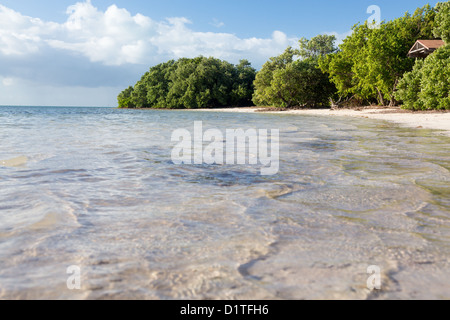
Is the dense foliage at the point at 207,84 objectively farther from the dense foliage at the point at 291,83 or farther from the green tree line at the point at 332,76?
the dense foliage at the point at 291,83

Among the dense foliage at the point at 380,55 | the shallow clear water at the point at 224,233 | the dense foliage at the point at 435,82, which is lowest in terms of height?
the shallow clear water at the point at 224,233

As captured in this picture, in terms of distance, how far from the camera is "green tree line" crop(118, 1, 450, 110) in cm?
2448

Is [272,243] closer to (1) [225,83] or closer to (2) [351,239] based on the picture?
(2) [351,239]

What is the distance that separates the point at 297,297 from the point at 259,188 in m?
2.31

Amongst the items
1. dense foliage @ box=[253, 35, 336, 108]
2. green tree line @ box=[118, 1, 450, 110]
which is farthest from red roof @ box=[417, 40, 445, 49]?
dense foliage @ box=[253, 35, 336, 108]

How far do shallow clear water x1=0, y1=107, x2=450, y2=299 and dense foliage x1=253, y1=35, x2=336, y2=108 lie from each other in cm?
4099

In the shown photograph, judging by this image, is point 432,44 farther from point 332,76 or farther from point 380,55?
point 332,76

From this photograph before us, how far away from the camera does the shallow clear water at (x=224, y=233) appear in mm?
1838

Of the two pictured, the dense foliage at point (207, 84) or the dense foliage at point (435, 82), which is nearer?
the dense foliage at point (435, 82)

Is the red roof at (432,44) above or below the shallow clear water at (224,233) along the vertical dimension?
above

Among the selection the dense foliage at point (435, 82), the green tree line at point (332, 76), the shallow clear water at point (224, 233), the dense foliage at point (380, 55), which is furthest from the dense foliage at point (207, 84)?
the shallow clear water at point (224, 233)

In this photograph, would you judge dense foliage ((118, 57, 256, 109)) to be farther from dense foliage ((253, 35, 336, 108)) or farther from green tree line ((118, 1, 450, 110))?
dense foliage ((253, 35, 336, 108))

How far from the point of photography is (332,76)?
Result: 41.7 m
